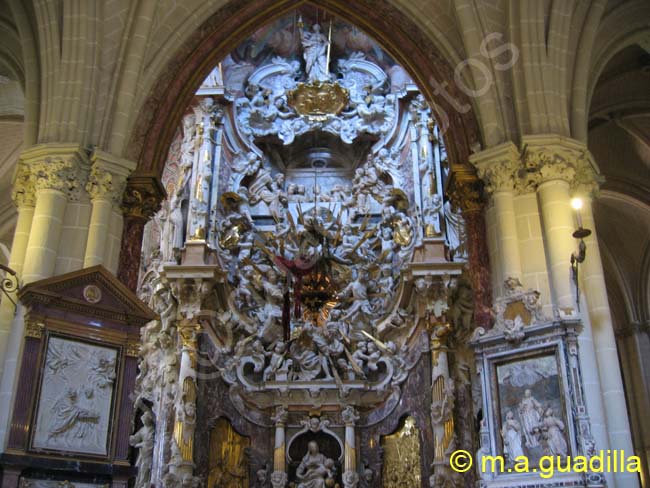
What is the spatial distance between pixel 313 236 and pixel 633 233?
745cm

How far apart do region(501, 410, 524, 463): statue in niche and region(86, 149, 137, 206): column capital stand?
18.2ft

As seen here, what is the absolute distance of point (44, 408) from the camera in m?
8.01

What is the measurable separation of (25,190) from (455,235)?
7.47m

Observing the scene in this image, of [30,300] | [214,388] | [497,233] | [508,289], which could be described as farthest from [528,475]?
[214,388]

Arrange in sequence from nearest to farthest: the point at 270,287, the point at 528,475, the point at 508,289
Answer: the point at 528,475
the point at 508,289
the point at 270,287

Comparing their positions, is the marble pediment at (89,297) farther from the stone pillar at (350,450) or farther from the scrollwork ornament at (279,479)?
the stone pillar at (350,450)

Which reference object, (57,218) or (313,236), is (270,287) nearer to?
(313,236)

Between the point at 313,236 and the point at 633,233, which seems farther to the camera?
the point at 633,233

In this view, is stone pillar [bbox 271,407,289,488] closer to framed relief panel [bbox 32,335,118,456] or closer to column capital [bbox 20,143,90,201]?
framed relief panel [bbox 32,335,118,456]

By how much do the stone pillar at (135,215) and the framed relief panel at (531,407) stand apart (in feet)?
15.6

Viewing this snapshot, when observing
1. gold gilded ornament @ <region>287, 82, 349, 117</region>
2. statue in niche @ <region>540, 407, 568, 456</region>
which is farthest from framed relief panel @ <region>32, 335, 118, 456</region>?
gold gilded ornament @ <region>287, 82, 349, 117</region>

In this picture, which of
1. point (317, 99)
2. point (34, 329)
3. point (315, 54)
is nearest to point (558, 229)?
point (34, 329)

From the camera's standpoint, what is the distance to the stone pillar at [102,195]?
9375 mm

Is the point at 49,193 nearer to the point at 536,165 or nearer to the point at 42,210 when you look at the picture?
the point at 42,210
